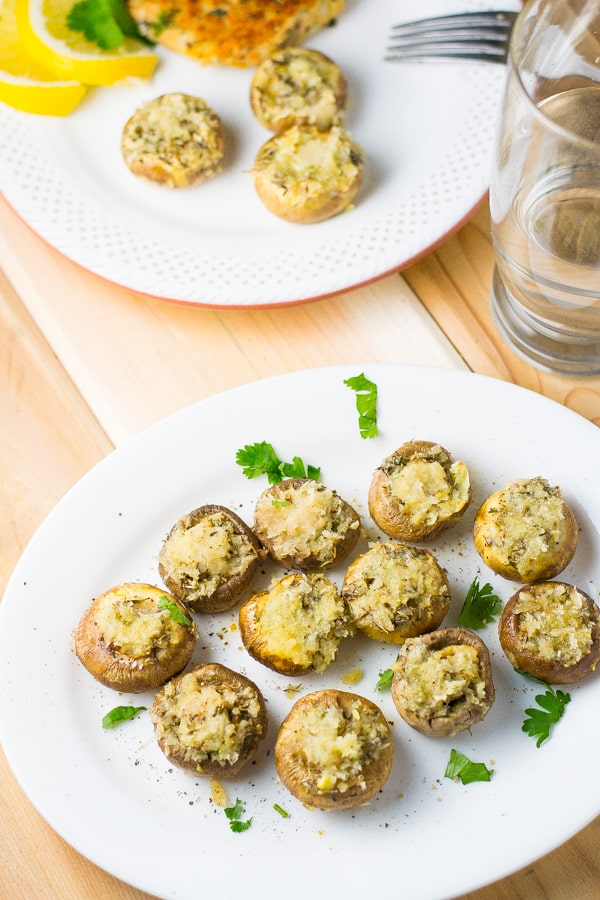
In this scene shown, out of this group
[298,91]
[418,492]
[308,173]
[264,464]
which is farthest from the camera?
→ [298,91]

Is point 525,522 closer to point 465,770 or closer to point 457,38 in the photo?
point 465,770

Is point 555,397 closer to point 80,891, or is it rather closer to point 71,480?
point 71,480

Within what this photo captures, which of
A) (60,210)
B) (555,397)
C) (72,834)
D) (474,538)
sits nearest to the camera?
(72,834)

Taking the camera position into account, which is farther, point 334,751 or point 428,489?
point 428,489

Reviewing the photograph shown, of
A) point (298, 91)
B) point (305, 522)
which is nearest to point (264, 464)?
point (305, 522)

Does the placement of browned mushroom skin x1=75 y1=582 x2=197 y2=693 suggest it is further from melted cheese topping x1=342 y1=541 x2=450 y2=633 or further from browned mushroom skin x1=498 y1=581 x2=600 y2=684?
browned mushroom skin x1=498 y1=581 x2=600 y2=684

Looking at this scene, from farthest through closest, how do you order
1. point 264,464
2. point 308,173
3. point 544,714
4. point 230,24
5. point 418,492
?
point 230,24 → point 308,173 → point 264,464 → point 418,492 → point 544,714

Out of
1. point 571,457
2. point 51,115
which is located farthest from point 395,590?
point 51,115
